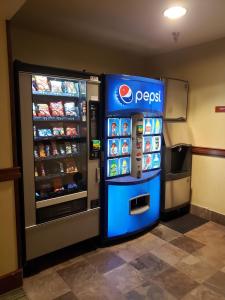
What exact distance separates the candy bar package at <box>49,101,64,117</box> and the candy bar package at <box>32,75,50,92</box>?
0.58 feet

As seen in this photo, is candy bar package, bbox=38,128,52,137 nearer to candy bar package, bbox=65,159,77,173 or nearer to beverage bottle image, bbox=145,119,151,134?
candy bar package, bbox=65,159,77,173

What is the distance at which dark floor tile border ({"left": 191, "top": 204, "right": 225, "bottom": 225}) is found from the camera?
322 centimetres

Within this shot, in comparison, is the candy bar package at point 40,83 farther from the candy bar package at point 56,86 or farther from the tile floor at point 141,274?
the tile floor at point 141,274

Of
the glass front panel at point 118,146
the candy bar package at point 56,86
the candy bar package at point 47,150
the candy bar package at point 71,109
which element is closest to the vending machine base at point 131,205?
the glass front panel at point 118,146

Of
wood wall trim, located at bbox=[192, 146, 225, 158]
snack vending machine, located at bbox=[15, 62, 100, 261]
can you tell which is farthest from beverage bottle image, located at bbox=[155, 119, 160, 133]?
snack vending machine, located at bbox=[15, 62, 100, 261]

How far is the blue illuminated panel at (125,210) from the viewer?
2.64 metres

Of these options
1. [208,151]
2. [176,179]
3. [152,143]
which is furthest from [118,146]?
[208,151]

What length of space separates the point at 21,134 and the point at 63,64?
57.2 inches

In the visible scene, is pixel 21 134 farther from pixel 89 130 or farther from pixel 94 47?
pixel 94 47

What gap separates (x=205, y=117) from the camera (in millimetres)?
3301

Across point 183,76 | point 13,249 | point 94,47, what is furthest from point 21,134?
point 183,76

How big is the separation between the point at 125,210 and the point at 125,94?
1.31m

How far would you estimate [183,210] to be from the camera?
354 centimetres

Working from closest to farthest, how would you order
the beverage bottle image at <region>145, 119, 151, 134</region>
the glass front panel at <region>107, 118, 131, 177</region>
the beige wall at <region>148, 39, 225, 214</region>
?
the glass front panel at <region>107, 118, 131, 177</region>
the beverage bottle image at <region>145, 119, 151, 134</region>
the beige wall at <region>148, 39, 225, 214</region>
